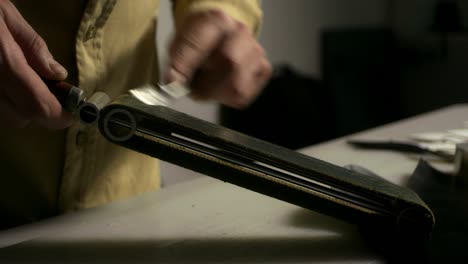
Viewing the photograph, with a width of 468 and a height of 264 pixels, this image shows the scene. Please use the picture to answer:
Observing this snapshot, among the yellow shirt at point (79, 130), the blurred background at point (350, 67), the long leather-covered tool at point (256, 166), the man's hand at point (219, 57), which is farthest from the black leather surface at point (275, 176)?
the blurred background at point (350, 67)

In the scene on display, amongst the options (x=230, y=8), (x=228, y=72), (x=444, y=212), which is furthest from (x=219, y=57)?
(x=444, y=212)

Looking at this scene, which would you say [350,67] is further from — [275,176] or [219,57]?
[275,176]

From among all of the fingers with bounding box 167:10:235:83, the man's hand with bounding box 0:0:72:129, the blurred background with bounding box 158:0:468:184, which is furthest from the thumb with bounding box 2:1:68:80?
the blurred background with bounding box 158:0:468:184

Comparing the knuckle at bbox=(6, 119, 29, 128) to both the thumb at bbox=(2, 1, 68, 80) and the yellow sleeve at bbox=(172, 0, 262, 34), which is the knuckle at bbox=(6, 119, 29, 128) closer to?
the thumb at bbox=(2, 1, 68, 80)

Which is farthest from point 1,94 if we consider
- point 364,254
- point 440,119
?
point 440,119

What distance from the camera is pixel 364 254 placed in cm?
44

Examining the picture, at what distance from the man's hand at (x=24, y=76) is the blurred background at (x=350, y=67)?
1413 mm

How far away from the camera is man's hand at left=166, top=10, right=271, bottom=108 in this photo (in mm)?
515

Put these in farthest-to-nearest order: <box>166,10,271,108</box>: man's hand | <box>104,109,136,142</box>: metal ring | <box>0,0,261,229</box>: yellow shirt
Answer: <box>0,0,261,229</box>: yellow shirt, <box>166,10,271,108</box>: man's hand, <box>104,109,136,142</box>: metal ring

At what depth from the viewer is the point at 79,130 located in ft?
2.09

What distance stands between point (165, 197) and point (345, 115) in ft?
7.00

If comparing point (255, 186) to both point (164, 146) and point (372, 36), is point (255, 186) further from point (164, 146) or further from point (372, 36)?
point (372, 36)

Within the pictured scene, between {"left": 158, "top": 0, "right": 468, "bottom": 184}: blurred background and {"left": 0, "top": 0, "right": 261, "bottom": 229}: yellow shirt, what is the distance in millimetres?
1157

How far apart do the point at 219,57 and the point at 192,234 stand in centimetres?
18
